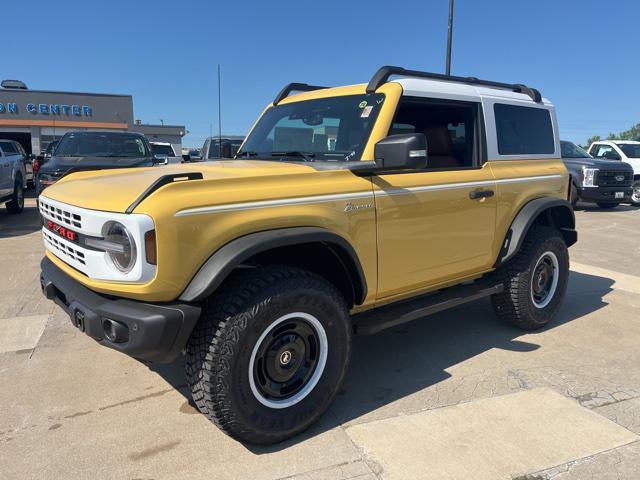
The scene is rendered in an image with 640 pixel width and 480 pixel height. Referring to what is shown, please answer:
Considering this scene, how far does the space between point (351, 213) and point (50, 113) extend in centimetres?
3780

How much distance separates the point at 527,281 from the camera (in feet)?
13.8

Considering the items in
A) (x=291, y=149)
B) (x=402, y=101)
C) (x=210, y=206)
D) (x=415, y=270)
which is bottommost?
(x=415, y=270)

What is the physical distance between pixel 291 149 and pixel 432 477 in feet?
7.65

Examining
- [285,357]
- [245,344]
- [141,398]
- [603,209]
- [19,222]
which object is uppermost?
[245,344]

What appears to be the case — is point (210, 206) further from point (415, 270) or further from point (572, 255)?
point (572, 255)

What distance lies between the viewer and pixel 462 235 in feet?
12.1

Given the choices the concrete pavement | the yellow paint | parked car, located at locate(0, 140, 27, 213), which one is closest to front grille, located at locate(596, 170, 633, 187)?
the concrete pavement

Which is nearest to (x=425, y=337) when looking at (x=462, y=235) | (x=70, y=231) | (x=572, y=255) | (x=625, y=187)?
(x=462, y=235)

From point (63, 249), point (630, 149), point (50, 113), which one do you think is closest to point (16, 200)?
point (63, 249)

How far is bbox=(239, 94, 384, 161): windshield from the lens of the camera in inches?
131

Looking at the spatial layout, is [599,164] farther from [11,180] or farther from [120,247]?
[11,180]

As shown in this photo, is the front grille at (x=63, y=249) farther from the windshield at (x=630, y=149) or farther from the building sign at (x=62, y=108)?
the building sign at (x=62, y=108)

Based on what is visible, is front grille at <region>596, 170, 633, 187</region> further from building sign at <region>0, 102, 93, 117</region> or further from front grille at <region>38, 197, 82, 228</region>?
building sign at <region>0, 102, 93, 117</region>

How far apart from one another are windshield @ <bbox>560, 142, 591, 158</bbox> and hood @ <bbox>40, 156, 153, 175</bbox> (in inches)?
452
